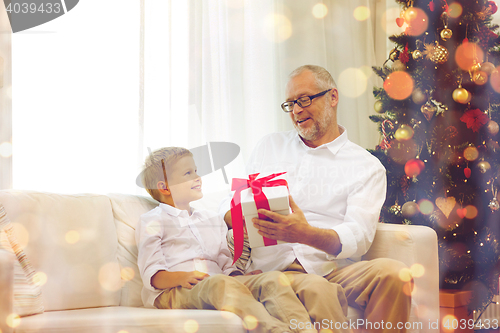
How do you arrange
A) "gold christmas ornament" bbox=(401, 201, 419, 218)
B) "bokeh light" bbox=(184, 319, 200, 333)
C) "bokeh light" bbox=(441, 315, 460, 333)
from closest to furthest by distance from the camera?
"bokeh light" bbox=(184, 319, 200, 333), "bokeh light" bbox=(441, 315, 460, 333), "gold christmas ornament" bbox=(401, 201, 419, 218)

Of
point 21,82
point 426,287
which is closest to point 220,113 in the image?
point 21,82

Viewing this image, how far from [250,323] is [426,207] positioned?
1204 mm

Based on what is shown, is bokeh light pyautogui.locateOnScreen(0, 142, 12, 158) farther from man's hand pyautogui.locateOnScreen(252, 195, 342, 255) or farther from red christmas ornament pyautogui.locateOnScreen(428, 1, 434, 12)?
red christmas ornament pyautogui.locateOnScreen(428, 1, 434, 12)

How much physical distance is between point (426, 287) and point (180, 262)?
2.67 ft

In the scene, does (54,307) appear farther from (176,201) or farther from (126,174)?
(126,174)

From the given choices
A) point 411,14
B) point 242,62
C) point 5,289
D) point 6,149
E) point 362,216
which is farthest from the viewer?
point 242,62

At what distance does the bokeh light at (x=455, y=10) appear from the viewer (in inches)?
74.5

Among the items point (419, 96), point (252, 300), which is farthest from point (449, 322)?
point (252, 300)

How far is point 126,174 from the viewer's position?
5.48ft

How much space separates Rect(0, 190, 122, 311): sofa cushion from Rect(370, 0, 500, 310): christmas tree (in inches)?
52.8

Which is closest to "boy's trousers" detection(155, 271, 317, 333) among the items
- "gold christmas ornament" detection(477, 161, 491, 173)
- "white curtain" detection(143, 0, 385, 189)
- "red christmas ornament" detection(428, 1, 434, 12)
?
"white curtain" detection(143, 0, 385, 189)

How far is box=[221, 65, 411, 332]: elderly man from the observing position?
1.18 meters

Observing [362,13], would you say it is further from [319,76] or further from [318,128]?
[318,128]

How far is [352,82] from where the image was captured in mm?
2723
